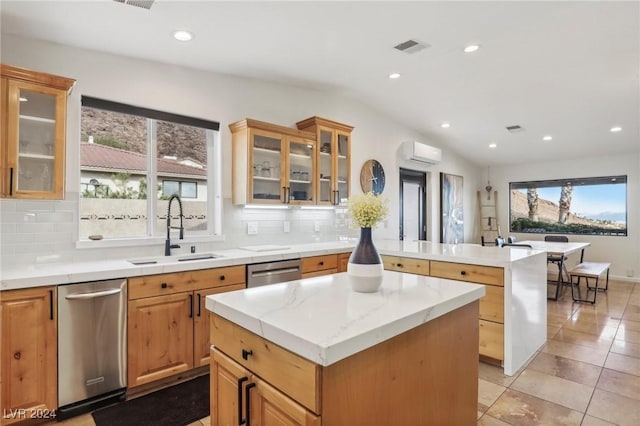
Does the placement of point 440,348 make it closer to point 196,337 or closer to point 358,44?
point 196,337

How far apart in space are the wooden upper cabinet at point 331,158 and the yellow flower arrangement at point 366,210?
91.8 inches

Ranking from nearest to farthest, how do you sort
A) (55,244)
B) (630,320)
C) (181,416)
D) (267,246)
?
(181,416) < (55,244) < (267,246) < (630,320)

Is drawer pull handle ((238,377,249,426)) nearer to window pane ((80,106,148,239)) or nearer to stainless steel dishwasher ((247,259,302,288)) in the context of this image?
stainless steel dishwasher ((247,259,302,288))

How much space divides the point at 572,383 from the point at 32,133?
4277mm

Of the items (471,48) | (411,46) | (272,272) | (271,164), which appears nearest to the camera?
(272,272)

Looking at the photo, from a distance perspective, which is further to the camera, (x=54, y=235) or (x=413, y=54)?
(x=413, y=54)

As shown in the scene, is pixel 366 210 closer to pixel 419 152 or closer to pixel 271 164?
pixel 271 164

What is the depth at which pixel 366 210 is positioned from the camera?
1.58m

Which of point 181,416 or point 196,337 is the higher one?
point 196,337

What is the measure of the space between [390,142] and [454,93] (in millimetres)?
1189

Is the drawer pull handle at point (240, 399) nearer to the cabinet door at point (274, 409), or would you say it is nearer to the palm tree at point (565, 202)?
the cabinet door at point (274, 409)

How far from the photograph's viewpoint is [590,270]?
4.97m

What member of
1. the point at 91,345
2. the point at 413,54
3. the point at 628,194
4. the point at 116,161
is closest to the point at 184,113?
the point at 116,161

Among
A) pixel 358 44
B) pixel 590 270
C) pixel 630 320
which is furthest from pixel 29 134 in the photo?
pixel 590 270
